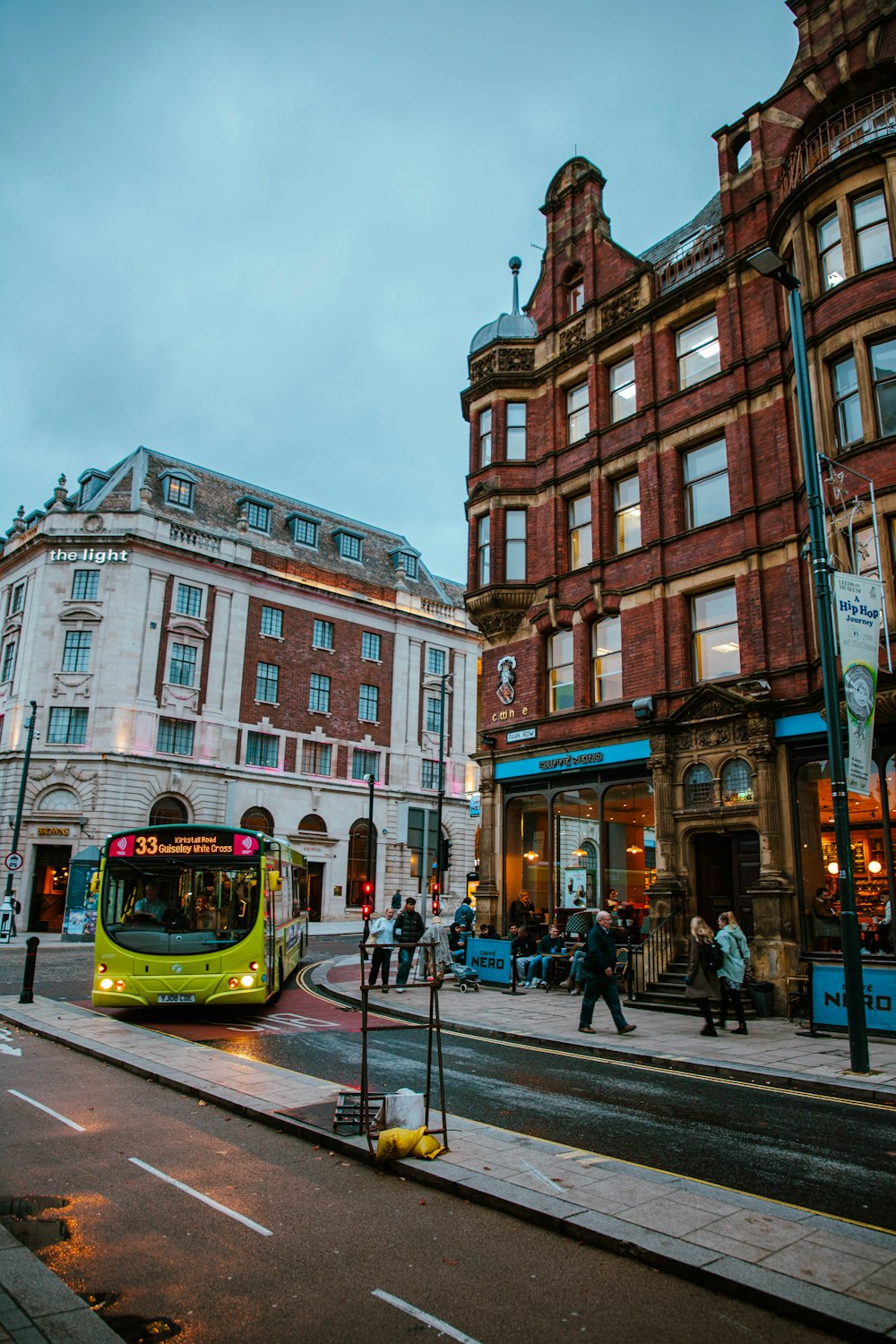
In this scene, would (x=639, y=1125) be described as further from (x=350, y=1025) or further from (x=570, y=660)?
(x=570, y=660)

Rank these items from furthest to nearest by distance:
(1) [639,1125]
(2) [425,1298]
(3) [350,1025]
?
1. (3) [350,1025]
2. (1) [639,1125]
3. (2) [425,1298]

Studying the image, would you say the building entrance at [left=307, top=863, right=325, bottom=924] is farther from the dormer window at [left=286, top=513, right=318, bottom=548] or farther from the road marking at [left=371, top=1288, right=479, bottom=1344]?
the road marking at [left=371, top=1288, right=479, bottom=1344]

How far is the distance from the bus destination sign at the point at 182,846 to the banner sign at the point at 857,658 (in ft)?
29.6

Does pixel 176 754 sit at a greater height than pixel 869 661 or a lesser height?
greater

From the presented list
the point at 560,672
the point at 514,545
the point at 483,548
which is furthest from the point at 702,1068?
the point at 483,548

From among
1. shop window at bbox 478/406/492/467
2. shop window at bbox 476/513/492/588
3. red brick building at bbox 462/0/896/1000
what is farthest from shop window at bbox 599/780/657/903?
shop window at bbox 478/406/492/467

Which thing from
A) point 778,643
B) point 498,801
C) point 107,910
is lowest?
point 107,910

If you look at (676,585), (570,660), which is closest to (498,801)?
(570,660)

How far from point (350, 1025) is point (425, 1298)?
9.79m

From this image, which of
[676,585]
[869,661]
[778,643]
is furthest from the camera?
[676,585]

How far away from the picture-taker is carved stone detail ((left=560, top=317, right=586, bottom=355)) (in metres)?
24.2

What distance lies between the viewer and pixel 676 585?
2014 centimetres

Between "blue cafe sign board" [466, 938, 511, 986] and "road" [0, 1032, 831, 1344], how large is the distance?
13.2 metres

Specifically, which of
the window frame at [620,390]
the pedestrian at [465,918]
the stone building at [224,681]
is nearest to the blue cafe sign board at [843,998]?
the pedestrian at [465,918]
